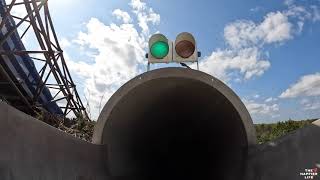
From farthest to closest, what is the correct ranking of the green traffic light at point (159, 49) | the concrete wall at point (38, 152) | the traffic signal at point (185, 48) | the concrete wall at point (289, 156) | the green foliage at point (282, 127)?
the green foliage at point (282, 127)
the traffic signal at point (185, 48)
the green traffic light at point (159, 49)
the concrete wall at point (289, 156)
the concrete wall at point (38, 152)

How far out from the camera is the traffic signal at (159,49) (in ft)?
30.7

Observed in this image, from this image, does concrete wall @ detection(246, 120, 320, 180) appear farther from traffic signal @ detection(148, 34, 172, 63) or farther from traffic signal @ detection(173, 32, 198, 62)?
traffic signal @ detection(148, 34, 172, 63)

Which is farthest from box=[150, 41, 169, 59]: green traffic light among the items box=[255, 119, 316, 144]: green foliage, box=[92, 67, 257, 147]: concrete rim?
box=[255, 119, 316, 144]: green foliage

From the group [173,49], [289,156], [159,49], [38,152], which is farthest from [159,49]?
[38,152]

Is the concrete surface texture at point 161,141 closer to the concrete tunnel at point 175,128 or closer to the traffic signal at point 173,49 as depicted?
the concrete tunnel at point 175,128

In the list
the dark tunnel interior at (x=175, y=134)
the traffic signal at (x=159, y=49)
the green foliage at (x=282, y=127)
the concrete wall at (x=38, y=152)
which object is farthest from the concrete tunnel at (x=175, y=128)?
the green foliage at (x=282, y=127)

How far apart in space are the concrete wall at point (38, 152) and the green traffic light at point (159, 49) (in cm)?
229

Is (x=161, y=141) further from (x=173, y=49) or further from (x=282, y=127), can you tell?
(x=282, y=127)

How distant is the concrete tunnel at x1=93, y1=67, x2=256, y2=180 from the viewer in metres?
9.95

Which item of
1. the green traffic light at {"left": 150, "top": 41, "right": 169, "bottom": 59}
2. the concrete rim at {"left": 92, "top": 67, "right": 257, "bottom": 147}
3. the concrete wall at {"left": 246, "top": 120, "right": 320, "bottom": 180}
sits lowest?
the concrete wall at {"left": 246, "top": 120, "right": 320, "bottom": 180}

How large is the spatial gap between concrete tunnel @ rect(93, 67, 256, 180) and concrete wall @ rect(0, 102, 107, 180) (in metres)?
1.07

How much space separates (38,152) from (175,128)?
8.68 metres

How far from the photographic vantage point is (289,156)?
8711 mm

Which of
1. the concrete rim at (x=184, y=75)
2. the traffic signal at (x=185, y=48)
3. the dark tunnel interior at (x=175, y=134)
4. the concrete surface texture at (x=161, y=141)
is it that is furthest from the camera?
the dark tunnel interior at (x=175, y=134)
